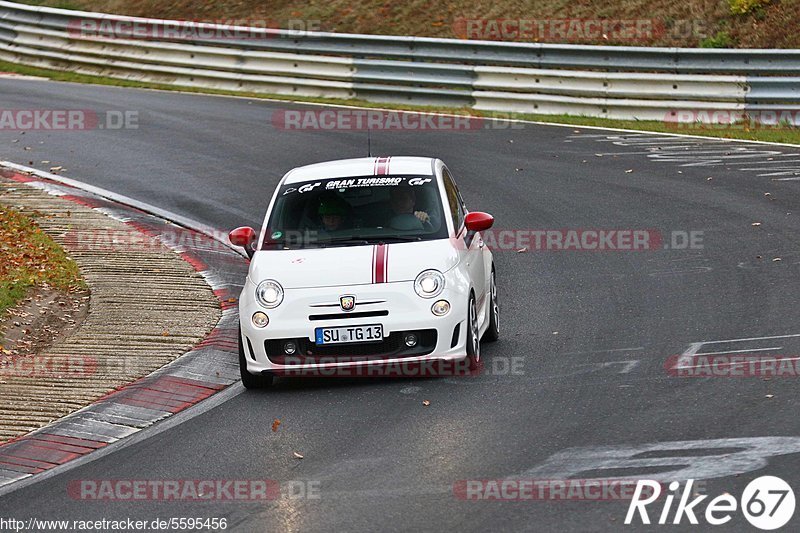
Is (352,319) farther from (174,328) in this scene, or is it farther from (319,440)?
(174,328)

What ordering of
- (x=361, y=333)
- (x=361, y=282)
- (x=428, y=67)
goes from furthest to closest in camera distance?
1. (x=428, y=67)
2. (x=361, y=282)
3. (x=361, y=333)

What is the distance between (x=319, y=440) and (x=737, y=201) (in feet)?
28.3

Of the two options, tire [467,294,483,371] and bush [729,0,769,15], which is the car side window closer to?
tire [467,294,483,371]

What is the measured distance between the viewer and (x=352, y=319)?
9625mm

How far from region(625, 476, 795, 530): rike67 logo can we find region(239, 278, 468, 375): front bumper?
272 cm

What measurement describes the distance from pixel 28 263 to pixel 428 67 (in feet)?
36.9

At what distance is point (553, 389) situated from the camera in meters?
9.34

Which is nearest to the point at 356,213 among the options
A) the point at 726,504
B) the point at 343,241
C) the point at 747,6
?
the point at 343,241

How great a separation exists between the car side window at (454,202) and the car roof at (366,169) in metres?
0.17

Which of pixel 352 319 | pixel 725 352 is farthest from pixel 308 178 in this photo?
pixel 725 352

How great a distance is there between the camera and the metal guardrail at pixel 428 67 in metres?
20.5

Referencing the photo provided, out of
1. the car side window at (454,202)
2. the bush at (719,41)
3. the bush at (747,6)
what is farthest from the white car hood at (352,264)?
the bush at (747,6)

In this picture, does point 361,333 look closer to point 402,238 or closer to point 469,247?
point 402,238

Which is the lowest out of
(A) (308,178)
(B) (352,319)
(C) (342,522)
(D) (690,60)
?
(C) (342,522)
